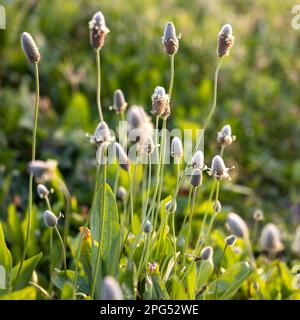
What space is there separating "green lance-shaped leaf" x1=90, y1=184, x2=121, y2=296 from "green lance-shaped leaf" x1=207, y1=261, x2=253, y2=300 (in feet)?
1.19

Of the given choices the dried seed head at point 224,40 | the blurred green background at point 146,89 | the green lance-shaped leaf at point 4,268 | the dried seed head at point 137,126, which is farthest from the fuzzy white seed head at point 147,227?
the blurred green background at point 146,89

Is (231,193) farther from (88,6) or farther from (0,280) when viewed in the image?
(88,6)

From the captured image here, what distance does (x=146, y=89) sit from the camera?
402 cm

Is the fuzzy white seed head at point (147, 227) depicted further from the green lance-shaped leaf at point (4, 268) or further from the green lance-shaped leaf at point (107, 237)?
the green lance-shaped leaf at point (4, 268)

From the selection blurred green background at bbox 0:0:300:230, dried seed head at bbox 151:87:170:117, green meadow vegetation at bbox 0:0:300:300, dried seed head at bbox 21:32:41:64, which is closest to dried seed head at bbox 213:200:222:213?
green meadow vegetation at bbox 0:0:300:300

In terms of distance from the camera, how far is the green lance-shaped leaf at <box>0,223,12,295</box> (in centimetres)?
169

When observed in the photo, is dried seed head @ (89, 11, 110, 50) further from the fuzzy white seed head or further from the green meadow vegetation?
the fuzzy white seed head

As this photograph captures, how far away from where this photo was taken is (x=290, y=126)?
4.34m

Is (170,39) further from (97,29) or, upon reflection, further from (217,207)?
(217,207)

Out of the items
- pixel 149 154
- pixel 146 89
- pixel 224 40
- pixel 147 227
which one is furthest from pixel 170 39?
pixel 146 89

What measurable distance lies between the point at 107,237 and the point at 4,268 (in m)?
0.30

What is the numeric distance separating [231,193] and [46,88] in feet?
4.91

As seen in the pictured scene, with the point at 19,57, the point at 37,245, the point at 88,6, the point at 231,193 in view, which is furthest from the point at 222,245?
the point at 88,6
